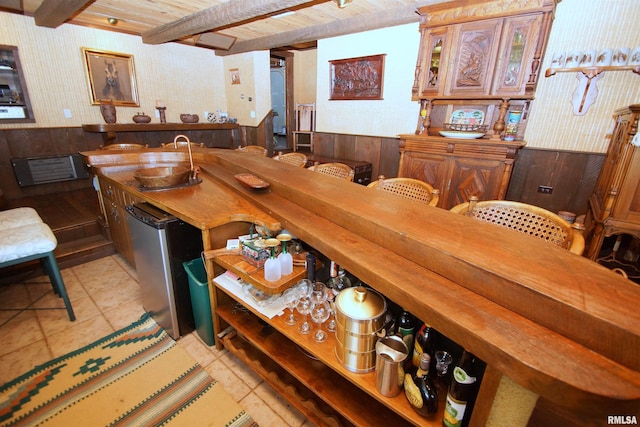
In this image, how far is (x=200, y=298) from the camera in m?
1.62

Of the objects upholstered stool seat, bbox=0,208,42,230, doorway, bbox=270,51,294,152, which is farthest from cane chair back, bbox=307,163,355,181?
doorway, bbox=270,51,294,152

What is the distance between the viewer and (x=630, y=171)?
1.76 metres

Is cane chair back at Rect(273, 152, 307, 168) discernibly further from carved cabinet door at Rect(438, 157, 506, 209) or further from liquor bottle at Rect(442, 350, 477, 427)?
liquor bottle at Rect(442, 350, 477, 427)

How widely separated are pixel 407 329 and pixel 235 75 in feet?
18.5

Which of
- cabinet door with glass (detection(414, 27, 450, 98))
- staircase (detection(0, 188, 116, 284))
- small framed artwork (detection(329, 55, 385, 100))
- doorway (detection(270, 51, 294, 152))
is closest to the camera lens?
staircase (detection(0, 188, 116, 284))

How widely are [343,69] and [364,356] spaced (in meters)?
4.01

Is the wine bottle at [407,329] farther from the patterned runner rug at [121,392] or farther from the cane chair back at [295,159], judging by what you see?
the cane chair back at [295,159]

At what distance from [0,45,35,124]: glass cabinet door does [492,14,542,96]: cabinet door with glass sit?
564 centimetres

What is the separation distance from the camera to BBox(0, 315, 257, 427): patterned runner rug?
1.31 metres

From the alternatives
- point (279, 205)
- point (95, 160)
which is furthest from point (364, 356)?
point (95, 160)

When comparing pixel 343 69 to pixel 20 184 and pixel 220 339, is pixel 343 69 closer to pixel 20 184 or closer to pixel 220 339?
pixel 220 339

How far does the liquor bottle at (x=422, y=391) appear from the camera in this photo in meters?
0.84

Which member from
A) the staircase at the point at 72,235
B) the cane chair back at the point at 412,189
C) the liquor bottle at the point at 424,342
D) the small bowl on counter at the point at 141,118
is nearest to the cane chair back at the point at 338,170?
the cane chair back at the point at 412,189

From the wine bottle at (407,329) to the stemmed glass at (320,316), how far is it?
30cm
